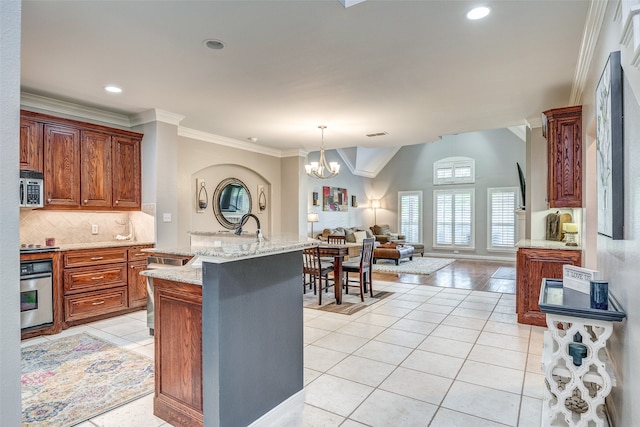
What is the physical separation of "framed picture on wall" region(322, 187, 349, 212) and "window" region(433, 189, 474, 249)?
2.85m

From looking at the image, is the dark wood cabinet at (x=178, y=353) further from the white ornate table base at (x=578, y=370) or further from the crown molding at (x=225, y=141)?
the crown molding at (x=225, y=141)

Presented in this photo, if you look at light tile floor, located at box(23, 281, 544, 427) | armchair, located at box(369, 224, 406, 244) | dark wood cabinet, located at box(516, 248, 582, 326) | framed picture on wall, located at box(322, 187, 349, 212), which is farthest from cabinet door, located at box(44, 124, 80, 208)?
armchair, located at box(369, 224, 406, 244)

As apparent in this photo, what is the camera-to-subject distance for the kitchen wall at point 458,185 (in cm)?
994

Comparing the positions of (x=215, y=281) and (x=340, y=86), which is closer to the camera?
(x=215, y=281)

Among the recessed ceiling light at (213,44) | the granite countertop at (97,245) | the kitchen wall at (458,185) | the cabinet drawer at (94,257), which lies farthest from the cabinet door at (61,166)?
the kitchen wall at (458,185)

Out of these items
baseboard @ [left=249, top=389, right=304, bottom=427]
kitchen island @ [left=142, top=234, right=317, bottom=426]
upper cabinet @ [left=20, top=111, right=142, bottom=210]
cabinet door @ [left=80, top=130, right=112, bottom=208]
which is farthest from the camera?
cabinet door @ [left=80, top=130, right=112, bottom=208]

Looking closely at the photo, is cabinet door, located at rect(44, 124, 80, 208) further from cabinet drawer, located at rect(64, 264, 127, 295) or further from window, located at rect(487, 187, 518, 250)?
window, located at rect(487, 187, 518, 250)

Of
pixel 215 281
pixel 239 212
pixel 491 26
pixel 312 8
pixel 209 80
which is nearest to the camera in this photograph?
pixel 215 281

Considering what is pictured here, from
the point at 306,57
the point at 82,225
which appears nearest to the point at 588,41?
the point at 306,57

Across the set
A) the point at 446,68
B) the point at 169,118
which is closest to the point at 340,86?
the point at 446,68

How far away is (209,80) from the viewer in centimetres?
365

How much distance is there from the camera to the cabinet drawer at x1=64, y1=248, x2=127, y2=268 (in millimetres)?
4031

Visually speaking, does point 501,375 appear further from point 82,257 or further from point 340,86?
point 82,257

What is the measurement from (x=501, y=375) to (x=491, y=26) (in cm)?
273
